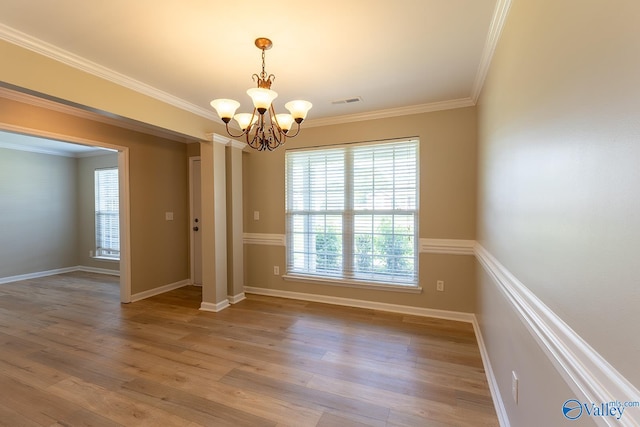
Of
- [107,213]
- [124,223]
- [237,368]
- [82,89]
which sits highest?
[82,89]

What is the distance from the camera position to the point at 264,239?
4.21 m

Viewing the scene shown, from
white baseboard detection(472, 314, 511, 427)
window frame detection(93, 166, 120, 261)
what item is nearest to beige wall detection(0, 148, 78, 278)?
window frame detection(93, 166, 120, 261)

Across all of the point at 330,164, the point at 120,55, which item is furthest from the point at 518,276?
the point at 120,55

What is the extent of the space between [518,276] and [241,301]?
3416 mm

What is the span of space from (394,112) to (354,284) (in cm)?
223

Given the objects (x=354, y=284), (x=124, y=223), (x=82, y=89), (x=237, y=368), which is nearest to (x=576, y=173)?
(x=237, y=368)

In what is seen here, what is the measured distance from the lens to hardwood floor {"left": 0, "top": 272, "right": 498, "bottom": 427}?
5.89 ft

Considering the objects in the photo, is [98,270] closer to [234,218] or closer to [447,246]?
[234,218]

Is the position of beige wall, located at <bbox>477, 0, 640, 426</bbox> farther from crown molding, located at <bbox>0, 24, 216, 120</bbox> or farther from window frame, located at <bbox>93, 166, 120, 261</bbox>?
window frame, located at <bbox>93, 166, 120, 261</bbox>

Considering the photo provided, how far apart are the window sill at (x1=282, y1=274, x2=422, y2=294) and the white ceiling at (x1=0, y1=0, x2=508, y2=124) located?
7.31 feet

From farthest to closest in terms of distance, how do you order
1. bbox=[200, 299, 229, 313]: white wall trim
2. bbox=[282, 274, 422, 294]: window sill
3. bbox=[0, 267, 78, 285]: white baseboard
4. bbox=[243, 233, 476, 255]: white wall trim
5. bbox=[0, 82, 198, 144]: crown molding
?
1. bbox=[0, 267, 78, 285]: white baseboard
2. bbox=[200, 299, 229, 313]: white wall trim
3. bbox=[282, 274, 422, 294]: window sill
4. bbox=[243, 233, 476, 255]: white wall trim
5. bbox=[0, 82, 198, 144]: crown molding

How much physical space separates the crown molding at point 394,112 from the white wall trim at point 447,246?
1.52 meters

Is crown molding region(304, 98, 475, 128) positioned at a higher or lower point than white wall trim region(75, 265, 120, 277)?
higher

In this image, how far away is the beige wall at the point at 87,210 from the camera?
18.3 feet
